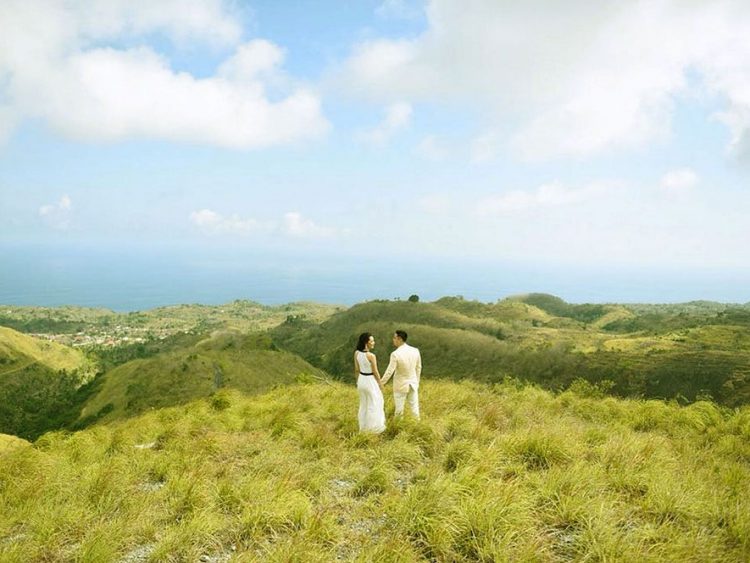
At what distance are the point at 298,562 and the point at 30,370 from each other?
137 m

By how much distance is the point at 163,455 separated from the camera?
26.9ft

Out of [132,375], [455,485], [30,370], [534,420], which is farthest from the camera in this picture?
[30,370]

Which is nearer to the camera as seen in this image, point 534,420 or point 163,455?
point 163,455

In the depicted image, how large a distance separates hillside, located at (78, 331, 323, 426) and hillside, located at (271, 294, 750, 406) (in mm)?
18853

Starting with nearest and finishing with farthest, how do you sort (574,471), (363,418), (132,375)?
(574,471)
(363,418)
(132,375)

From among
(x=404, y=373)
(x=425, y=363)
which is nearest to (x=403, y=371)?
(x=404, y=373)

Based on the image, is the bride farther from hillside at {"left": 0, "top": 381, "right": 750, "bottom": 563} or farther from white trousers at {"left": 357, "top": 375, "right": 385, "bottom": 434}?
hillside at {"left": 0, "top": 381, "right": 750, "bottom": 563}

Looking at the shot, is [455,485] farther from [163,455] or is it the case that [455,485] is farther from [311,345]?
[311,345]

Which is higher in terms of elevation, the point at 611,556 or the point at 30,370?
the point at 611,556

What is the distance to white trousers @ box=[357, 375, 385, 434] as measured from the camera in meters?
9.17

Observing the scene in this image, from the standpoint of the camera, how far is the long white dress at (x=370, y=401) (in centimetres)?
918

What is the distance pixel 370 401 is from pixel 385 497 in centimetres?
329

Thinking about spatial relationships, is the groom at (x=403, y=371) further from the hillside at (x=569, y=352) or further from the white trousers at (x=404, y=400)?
the hillside at (x=569, y=352)

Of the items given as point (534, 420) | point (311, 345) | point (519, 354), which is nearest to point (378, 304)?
point (311, 345)
